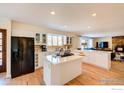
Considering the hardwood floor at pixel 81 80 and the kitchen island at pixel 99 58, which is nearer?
the hardwood floor at pixel 81 80

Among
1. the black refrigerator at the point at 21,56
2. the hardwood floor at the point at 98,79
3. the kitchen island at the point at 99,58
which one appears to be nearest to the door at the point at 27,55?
the black refrigerator at the point at 21,56

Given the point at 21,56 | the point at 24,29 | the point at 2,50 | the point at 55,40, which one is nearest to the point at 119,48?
the point at 55,40

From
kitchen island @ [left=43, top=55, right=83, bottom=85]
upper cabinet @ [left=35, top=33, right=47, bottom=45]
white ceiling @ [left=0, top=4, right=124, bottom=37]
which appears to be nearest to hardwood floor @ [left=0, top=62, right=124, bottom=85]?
kitchen island @ [left=43, top=55, right=83, bottom=85]

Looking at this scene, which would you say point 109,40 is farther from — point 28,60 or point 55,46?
point 28,60

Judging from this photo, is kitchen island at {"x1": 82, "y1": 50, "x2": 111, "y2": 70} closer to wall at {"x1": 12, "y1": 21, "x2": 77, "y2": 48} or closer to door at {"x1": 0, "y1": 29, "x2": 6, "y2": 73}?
wall at {"x1": 12, "y1": 21, "x2": 77, "y2": 48}

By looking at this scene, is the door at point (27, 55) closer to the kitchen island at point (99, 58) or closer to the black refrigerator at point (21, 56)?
the black refrigerator at point (21, 56)

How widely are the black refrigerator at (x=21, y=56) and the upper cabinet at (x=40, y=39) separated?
1.03 metres

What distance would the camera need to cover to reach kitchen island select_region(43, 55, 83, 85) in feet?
10.7

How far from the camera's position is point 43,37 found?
6660 mm

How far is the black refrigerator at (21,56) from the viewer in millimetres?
4543

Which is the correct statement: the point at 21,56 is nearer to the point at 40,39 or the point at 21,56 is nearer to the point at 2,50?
the point at 2,50
